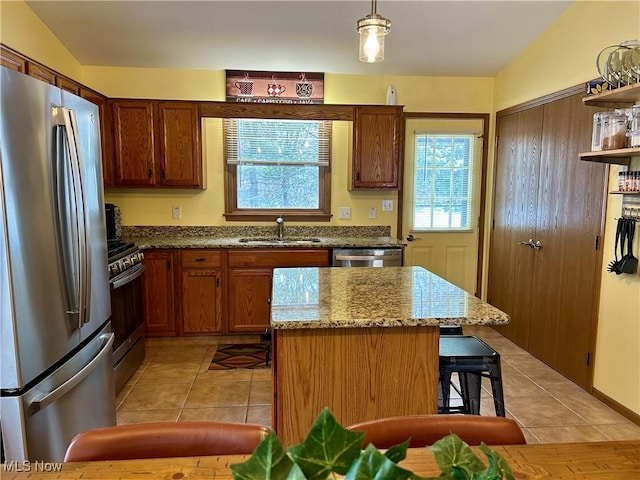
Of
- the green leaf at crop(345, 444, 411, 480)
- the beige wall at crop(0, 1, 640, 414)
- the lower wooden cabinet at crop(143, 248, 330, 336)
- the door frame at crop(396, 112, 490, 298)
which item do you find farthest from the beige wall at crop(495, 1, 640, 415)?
the green leaf at crop(345, 444, 411, 480)

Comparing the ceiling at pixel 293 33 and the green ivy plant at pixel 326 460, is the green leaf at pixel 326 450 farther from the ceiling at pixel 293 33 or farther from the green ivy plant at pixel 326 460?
the ceiling at pixel 293 33

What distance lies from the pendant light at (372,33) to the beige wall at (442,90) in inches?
67.1

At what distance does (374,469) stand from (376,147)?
3664 millimetres

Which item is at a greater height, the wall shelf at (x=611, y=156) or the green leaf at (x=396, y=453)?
the wall shelf at (x=611, y=156)

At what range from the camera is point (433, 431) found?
0.97 metres

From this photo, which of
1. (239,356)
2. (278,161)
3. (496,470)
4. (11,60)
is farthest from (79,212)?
(278,161)

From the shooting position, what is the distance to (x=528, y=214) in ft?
12.0

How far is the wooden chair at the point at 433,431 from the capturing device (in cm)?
96

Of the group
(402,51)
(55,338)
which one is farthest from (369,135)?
(55,338)

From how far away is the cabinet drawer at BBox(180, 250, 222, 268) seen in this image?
3678 millimetres

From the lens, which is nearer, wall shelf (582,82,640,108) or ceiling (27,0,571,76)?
wall shelf (582,82,640,108)

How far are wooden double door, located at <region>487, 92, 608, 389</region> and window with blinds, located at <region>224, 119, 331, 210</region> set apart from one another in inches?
68.9

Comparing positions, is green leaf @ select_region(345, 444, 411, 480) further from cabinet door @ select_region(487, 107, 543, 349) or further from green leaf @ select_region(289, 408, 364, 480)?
cabinet door @ select_region(487, 107, 543, 349)

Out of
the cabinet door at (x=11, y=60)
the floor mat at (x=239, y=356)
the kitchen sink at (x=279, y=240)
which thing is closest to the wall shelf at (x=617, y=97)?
the kitchen sink at (x=279, y=240)
